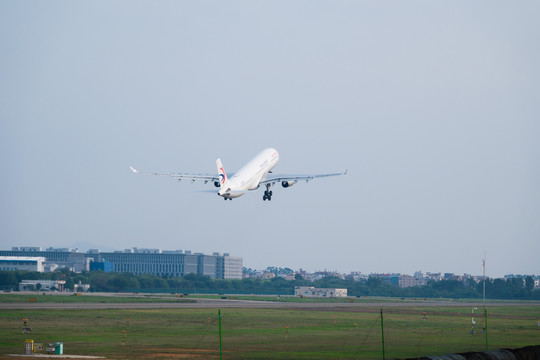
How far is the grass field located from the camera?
183ft

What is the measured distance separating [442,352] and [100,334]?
30008 millimetres

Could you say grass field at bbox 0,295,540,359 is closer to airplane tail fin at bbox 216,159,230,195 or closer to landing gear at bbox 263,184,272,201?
airplane tail fin at bbox 216,159,230,195

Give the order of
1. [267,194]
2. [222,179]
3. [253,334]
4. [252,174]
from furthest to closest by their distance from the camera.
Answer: [267,194] → [252,174] → [222,179] → [253,334]

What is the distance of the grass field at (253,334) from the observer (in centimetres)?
5588

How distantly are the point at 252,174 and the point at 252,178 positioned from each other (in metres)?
0.57

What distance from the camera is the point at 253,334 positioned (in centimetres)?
7175

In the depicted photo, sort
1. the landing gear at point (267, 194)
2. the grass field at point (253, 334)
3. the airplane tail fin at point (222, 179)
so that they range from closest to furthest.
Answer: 1. the grass field at point (253, 334)
2. the airplane tail fin at point (222, 179)
3. the landing gear at point (267, 194)

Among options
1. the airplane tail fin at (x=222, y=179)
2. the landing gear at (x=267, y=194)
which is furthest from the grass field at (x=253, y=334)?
the landing gear at (x=267, y=194)

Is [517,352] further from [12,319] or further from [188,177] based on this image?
[188,177]

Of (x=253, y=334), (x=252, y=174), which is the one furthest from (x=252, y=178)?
(x=253, y=334)

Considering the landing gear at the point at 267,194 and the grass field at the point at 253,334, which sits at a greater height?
the landing gear at the point at 267,194

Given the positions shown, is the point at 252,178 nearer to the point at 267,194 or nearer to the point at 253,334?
the point at 267,194

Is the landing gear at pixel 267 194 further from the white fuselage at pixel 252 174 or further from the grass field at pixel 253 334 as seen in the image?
the grass field at pixel 253 334

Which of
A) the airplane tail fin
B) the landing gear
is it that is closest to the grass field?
the airplane tail fin
